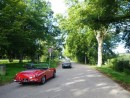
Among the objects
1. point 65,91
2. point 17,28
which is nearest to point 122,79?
point 65,91

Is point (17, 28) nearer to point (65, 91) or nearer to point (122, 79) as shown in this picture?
point (122, 79)

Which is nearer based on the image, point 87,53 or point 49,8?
point 49,8

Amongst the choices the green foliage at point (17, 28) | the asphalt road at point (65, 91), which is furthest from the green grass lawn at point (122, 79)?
the green foliage at point (17, 28)

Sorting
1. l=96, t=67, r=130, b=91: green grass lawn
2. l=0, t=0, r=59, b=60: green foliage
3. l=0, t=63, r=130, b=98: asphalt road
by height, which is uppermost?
l=0, t=0, r=59, b=60: green foliage

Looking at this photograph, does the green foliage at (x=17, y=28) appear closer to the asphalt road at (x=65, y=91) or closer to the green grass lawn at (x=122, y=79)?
the green grass lawn at (x=122, y=79)

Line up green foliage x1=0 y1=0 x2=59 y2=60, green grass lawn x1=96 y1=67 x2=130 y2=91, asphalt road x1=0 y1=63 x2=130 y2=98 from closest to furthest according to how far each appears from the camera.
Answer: asphalt road x1=0 y1=63 x2=130 y2=98
green grass lawn x1=96 y1=67 x2=130 y2=91
green foliage x1=0 y1=0 x2=59 y2=60

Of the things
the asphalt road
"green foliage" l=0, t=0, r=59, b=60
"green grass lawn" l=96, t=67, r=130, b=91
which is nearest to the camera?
the asphalt road

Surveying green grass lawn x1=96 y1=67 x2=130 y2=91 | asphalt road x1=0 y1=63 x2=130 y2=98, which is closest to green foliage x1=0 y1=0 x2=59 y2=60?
green grass lawn x1=96 y1=67 x2=130 y2=91

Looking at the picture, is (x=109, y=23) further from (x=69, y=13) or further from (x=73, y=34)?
(x=73, y=34)

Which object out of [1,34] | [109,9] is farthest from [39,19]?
[109,9]

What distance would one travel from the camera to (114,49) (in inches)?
3004

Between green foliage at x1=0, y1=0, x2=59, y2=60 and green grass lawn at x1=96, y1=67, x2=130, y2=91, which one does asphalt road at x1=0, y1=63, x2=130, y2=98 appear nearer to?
green grass lawn at x1=96, y1=67, x2=130, y2=91

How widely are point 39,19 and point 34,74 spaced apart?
107 feet

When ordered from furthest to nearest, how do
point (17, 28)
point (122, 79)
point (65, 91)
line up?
1. point (17, 28)
2. point (122, 79)
3. point (65, 91)
